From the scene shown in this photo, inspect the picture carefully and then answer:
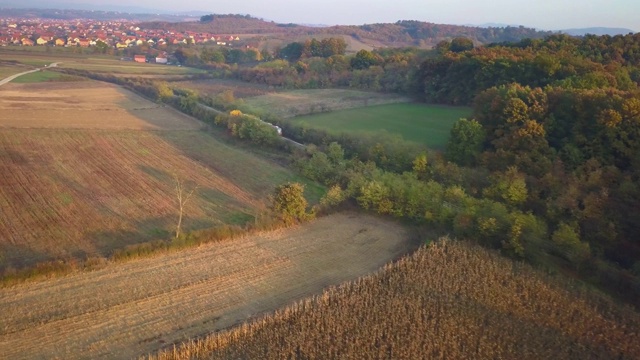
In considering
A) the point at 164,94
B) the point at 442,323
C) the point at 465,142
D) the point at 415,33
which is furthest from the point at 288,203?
the point at 415,33

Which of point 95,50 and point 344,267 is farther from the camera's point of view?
point 95,50

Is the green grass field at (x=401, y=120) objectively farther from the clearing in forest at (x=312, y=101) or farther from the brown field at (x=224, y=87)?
the brown field at (x=224, y=87)

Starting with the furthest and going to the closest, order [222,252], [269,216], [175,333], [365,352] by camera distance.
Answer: [269,216]
[222,252]
[175,333]
[365,352]

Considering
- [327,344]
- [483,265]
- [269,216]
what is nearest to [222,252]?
[269,216]

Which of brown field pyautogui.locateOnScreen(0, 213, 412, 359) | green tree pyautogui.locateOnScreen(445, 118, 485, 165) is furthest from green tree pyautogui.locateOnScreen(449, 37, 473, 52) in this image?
brown field pyautogui.locateOnScreen(0, 213, 412, 359)

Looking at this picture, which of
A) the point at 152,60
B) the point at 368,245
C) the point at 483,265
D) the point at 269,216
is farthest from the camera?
the point at 152,60

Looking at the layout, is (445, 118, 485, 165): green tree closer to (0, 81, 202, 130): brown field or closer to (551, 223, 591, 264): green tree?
(551, 223, 591, 264): green tree

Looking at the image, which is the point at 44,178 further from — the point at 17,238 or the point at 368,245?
the point at 368,245

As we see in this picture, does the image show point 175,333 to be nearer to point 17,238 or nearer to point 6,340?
point 6,340
